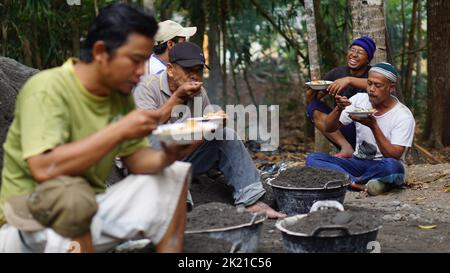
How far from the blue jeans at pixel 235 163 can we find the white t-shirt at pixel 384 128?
4.62ft

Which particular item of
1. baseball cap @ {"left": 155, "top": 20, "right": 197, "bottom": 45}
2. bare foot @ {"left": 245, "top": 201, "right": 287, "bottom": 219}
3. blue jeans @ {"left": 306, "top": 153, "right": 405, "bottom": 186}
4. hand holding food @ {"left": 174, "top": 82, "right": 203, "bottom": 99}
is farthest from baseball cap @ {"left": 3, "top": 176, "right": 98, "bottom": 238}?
baseball cap @ {"left": 155, "top": 20, "right": 197, "bottom": 45}

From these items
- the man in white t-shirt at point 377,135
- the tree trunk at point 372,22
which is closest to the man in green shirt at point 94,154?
the man in white t-shirt at point 377,135

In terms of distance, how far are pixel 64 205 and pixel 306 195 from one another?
2.60 metres

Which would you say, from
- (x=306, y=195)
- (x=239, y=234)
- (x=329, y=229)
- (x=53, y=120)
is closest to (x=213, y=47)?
(x=306, y=195)

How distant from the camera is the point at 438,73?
9.78 metres

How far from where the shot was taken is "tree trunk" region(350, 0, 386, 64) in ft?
23.7

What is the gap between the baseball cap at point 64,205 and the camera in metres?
2.98

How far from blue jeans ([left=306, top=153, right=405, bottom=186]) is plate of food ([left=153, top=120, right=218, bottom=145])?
283 centimetres

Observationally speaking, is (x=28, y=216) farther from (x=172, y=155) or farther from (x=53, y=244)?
(x=172, y=155)

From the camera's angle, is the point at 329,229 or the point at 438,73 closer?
the point at 329,229

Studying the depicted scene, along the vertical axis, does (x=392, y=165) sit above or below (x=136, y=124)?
below

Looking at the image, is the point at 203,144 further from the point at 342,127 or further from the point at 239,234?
the point at 342,127

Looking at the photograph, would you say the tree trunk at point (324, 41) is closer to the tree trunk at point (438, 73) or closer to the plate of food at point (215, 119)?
the tree trunk at point (438, 73)

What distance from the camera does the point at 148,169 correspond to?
336 centimetres
